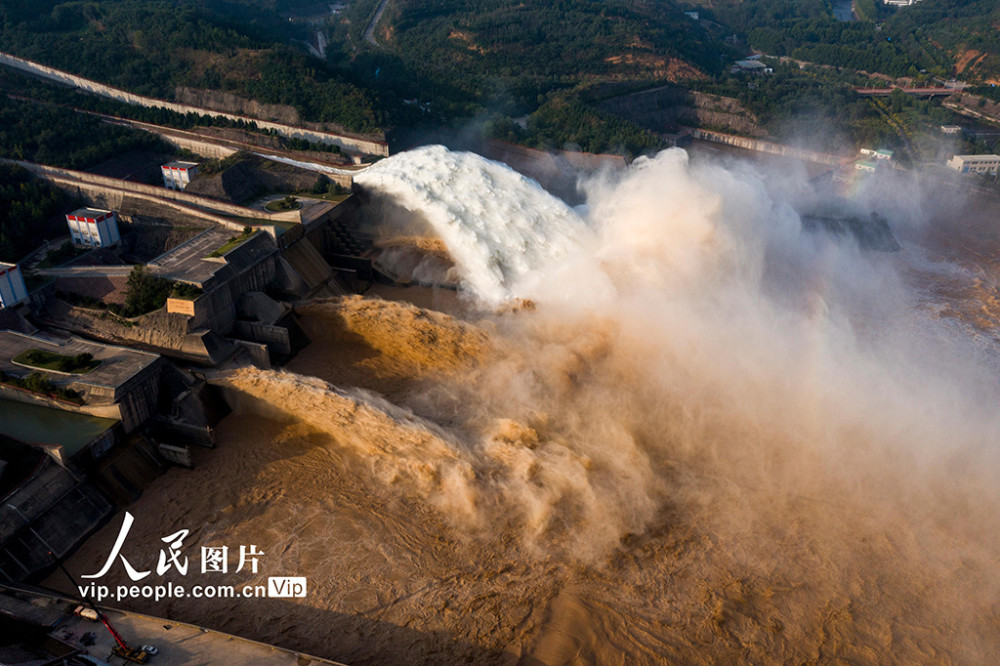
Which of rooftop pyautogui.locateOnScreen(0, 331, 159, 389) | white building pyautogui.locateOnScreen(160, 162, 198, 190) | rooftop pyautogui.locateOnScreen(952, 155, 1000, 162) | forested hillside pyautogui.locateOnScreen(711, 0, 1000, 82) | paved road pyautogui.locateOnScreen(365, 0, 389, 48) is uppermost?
forested hillside pyautogui.locateOnScreen(711, 0, 1000, 82)

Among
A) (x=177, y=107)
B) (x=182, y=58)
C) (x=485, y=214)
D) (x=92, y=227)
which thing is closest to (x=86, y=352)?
(x=92, y=227)

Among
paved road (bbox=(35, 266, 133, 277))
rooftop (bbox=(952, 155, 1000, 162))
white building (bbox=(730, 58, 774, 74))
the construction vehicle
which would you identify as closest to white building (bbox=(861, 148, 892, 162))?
rooftop (bbox=(952, 155, 1000, 162))

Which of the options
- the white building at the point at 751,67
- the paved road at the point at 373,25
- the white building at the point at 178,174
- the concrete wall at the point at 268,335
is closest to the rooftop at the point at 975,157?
the white building at the point at 751,67

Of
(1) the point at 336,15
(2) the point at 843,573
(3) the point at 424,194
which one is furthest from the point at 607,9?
(2) the point at 843,573

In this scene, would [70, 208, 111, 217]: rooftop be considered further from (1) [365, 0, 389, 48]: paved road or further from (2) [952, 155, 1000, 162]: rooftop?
(2) [952, 155, 1000, 162]: rooftop

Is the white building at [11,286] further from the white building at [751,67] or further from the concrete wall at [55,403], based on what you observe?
the white building at [751,67]

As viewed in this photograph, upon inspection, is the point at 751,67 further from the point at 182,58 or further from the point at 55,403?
the point at 55,403
